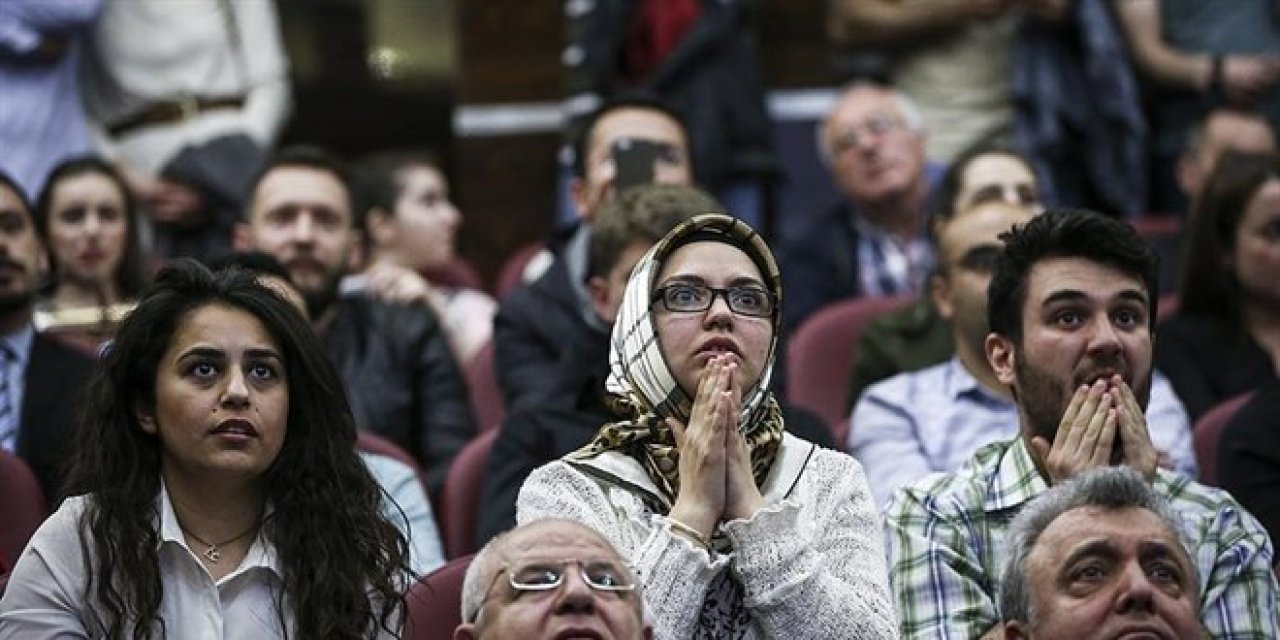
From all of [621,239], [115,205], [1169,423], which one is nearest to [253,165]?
[115,205]

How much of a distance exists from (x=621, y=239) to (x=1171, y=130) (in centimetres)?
369

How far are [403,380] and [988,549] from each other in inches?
86.8

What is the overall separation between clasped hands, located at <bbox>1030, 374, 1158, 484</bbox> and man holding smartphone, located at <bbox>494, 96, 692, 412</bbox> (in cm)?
135

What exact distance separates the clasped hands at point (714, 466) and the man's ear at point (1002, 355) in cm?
87

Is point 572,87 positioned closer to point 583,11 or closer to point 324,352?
point 583,11

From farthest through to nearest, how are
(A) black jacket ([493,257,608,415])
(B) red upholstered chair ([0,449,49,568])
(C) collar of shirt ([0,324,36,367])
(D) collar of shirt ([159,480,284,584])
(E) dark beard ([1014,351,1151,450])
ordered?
(A) black jacket ([493,257,608,415]), (C) collar of shirt ([0,324,36,367]), (B) red upholstered chair ([0,449,49,568]), (E) dark beard ([1014,351,1151,450]), (D) collar of shirt ([159,480,284,584])

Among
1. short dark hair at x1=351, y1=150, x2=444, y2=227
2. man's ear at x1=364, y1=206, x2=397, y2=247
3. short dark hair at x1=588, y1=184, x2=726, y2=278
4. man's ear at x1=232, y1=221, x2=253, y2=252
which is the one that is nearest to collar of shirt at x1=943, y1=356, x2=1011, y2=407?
short dark hair at x1=588, y1=184, x2=726, y2=278

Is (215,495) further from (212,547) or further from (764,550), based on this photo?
(764,550)

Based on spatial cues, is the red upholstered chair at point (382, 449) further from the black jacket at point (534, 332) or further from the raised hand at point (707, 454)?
the raised hand at point (707, 454)

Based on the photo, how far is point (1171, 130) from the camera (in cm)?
873

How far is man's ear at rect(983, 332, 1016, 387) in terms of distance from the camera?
5.07 metres

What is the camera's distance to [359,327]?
6.71 m

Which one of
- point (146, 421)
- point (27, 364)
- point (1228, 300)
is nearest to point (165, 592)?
point (146, 421)

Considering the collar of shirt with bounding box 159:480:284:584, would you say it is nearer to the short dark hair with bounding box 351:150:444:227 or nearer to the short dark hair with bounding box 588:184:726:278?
the short dark hair with bounding box 588:184:726:278
